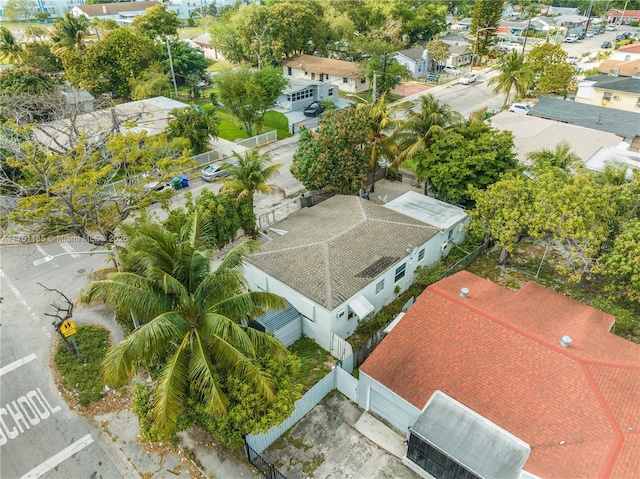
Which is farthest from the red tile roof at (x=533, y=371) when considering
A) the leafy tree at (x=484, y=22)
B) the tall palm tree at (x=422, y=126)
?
the leafy tree at (x=484, y=22)

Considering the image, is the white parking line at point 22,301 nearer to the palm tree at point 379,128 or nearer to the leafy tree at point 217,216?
the leafy tree at point 217,216

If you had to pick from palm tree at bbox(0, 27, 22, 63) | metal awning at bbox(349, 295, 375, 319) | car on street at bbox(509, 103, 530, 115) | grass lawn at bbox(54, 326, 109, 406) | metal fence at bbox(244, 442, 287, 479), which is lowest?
grass lawn at bbox(54, 326, 109, 406)

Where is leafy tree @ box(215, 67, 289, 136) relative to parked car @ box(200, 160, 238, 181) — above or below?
above

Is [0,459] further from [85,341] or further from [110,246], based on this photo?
[110,246]

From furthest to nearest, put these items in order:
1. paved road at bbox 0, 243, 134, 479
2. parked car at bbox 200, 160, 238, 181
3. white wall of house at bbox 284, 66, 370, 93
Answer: white wall of house at bbox 284, 66, 370, 93 < parked car at bbox 200, 160, 238, 181 < paved road at bbox 0, 243, 134, 479

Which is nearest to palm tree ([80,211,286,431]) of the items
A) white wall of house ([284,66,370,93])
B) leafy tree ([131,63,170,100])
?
leafy tree ([131,63,170,100])

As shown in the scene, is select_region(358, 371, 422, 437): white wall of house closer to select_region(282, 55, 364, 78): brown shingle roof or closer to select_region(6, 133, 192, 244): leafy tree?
select_region(6, 133, 192, 244): leafy tree

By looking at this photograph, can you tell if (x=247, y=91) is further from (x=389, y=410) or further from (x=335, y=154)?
(x=389, y=410)

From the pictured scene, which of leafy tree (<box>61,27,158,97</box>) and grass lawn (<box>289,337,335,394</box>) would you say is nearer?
grass lawn (<box>289,337,335,394</box>)

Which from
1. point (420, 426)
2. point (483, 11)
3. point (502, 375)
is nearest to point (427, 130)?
point (502, 375)
